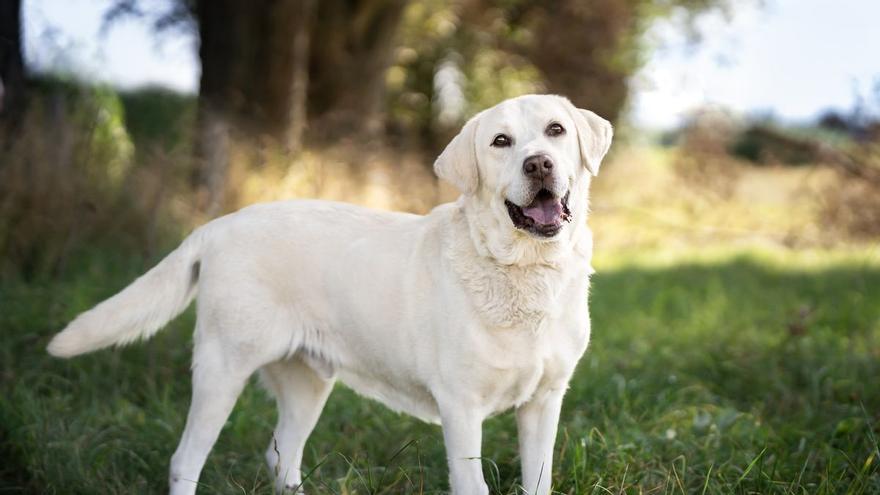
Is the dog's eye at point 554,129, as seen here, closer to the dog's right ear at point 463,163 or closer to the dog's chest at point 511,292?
the dog's right ear at point 463,163

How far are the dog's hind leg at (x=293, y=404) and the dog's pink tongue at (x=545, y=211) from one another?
1.22m

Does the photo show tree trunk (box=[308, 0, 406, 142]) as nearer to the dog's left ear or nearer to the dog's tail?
the dog's tail

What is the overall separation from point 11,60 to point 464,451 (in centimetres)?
637

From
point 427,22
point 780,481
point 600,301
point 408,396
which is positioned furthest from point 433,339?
point 427,22

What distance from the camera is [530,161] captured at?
2.69 metres

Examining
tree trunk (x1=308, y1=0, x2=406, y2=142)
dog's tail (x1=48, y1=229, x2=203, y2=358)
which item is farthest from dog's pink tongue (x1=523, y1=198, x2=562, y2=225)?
tree trunk (x1=308, y1=0, x2=406, y2=142)

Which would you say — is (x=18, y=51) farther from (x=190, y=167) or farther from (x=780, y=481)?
(x=780, y=481)

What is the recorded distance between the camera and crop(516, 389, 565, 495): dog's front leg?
296 cm

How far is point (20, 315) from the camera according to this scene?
16.4ft

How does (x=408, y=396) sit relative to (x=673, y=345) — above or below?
above

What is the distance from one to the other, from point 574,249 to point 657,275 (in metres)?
5.85

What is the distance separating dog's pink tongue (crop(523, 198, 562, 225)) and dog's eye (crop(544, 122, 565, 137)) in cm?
24

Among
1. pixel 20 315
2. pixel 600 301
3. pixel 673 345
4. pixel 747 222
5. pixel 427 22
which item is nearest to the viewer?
pixel 20 315

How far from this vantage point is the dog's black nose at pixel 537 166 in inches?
106
